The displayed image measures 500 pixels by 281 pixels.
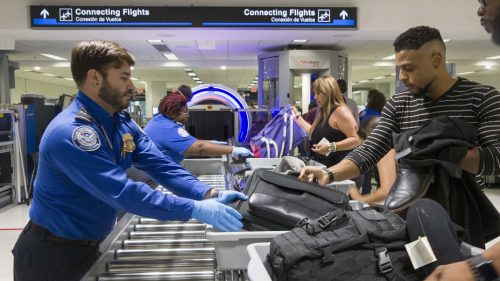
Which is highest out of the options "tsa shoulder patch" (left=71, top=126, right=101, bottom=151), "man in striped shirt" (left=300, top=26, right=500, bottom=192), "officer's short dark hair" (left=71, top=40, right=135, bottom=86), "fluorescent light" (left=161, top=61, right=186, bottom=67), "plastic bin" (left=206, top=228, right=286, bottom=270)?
"fluorescent light" (left=161, top=61, right=186, bottom=67)

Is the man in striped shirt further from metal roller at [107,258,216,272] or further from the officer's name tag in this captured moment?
metal roller at [107,258,216,272]

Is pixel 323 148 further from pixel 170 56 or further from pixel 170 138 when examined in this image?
pixel 170 56

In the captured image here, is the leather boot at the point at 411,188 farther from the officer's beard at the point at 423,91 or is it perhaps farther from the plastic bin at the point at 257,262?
the plastic bin at the point at 257,262

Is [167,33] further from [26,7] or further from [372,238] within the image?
[372,238]

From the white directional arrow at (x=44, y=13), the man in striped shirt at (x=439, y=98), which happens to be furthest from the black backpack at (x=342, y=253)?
the white directional arrow at (x=44, y=13)

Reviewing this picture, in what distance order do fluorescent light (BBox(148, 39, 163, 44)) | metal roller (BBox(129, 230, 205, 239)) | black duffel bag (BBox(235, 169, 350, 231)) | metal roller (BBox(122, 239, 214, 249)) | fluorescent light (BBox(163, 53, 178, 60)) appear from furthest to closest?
fluorescent light (BBox(163, 53, 178, 60))
fluorescent light (BBox(148, 39, 163, 44))
metal roller (BBox(129, 230, 205, 239))
metal roller (BBox(122, 239, 214, 249))
black duffel bag (BBox(235, 169, 350, 231))

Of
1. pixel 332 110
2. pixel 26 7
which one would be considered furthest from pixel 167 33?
pixel 332 110

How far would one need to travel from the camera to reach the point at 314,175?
1879 mm

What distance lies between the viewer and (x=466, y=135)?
1.40 m

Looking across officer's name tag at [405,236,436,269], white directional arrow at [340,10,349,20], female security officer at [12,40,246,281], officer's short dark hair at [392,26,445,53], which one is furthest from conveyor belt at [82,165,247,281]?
white directional arrow at [340,10,349,20]

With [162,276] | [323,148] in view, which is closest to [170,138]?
[323,148]

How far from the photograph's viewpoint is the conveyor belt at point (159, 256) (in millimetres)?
1453

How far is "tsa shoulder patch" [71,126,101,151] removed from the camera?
1.40 meters

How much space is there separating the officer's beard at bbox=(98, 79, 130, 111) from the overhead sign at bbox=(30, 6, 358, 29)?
425cm
